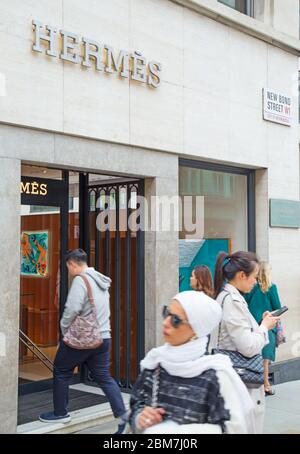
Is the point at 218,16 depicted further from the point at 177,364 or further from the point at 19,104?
the point at 177,364

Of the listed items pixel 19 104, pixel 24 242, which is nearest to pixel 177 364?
pixel 19 104

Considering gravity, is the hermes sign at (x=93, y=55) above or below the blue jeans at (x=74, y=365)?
above

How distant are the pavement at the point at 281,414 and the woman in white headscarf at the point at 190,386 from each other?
3.44 meters

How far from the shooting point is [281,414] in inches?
278

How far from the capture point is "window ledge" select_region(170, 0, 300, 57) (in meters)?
7.96

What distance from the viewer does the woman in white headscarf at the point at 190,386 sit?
2.88m

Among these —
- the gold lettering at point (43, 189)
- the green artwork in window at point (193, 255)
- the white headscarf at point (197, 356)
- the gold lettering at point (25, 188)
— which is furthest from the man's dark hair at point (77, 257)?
the white headscarf at point (197, 356)

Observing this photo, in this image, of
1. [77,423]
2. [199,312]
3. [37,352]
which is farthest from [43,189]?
[199,312]

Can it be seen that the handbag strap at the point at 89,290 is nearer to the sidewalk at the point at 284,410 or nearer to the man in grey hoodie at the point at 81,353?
the man in grey hoodie at the point at 81,353

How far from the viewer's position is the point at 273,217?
9133 mm

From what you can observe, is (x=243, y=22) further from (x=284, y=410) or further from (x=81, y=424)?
(x=81, y=424)

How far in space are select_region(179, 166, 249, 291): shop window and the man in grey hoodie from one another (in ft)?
6.86

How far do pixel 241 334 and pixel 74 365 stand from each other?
239cm

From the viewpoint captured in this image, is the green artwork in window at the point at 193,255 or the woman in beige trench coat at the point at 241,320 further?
the green artwork in window at the point at 193,255
